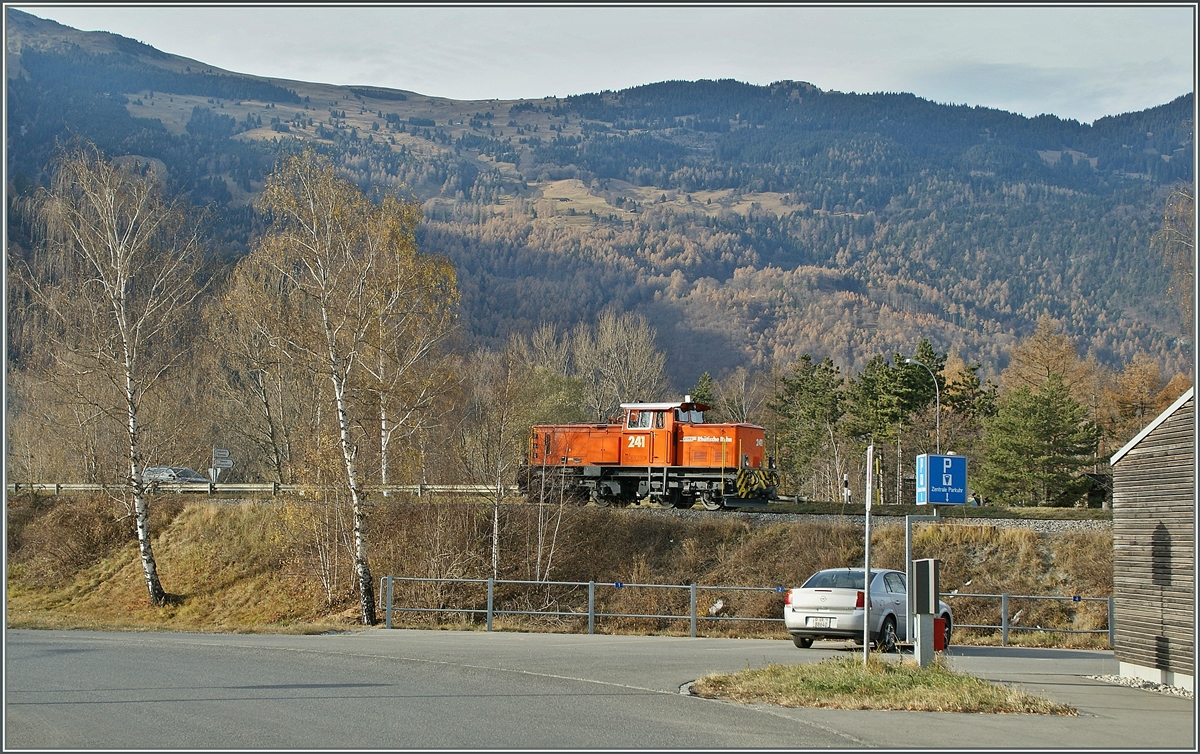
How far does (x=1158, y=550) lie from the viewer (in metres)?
15.1

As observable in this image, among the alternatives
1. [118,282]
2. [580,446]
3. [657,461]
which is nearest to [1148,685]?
[657,461]

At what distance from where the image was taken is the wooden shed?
14414 millimetres

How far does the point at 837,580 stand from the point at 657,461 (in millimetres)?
15446

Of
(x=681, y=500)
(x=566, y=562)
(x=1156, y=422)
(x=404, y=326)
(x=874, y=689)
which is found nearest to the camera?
(x=874, y=689)

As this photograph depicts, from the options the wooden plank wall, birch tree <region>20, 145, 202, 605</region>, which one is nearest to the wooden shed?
the wooden plank wall

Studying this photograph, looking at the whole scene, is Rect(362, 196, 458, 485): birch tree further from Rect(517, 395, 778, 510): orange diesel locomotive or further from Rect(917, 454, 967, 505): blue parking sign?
Rect(917, 454, 967, 505): blue parking sign

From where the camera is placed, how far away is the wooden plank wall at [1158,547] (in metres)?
14.4

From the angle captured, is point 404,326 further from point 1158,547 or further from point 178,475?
point 1158,547

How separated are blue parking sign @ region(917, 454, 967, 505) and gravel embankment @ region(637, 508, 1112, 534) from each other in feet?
66.1

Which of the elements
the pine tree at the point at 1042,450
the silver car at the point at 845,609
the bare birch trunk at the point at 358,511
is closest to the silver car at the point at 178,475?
the bare birch trunk at the point at 358,511

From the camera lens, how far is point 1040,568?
31.7 metres

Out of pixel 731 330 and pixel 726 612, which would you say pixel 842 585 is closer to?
pixel 726 612

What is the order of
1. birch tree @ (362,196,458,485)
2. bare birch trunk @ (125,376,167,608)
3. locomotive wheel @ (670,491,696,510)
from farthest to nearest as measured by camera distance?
1. locomotive wheel @ (670,491,696,510)
2. birch tree @ (362,196,458,485)
3. bare birch trunk @ (125,376,167,608)

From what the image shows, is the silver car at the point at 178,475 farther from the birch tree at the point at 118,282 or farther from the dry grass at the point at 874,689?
the dry grass at the point at 874,689
